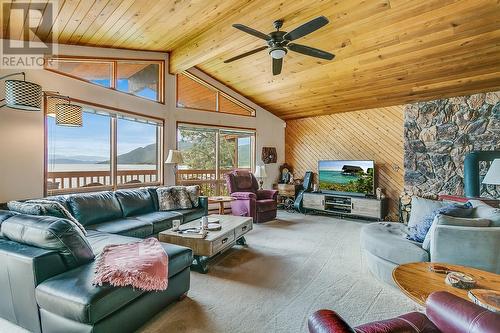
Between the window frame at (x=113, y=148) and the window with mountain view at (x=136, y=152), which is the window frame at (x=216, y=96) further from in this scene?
the window with mountain view at (x=136, y=152)

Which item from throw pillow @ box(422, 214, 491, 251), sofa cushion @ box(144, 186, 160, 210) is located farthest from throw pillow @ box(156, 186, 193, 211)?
throw pillow @ box(422, 214, 491, 251)

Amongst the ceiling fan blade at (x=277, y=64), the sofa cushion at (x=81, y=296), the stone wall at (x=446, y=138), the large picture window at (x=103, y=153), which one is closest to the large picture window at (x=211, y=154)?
the large picture window at (x=103, y=153)

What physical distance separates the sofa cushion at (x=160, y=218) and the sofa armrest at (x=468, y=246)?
3.27 m

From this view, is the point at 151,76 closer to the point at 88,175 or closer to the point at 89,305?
the point at 88,175

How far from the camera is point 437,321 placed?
1315mm

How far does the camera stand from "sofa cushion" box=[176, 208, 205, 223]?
13.7 ft

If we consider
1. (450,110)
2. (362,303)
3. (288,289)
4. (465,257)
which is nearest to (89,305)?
(288,289)

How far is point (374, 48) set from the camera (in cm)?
406

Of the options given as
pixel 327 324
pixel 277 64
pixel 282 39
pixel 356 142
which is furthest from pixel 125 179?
pixel 356 142

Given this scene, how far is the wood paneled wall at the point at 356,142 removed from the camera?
223 inches

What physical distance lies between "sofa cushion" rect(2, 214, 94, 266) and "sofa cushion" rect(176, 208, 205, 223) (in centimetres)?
209

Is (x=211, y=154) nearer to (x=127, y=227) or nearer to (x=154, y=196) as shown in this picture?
(x=154, y=196)

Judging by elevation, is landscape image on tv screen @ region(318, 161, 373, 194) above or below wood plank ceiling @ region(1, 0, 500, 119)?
below

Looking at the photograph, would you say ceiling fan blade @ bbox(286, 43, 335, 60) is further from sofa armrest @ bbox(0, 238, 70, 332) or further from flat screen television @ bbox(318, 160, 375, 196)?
flat screen television @ bbox(318, 160, 375, 196)
